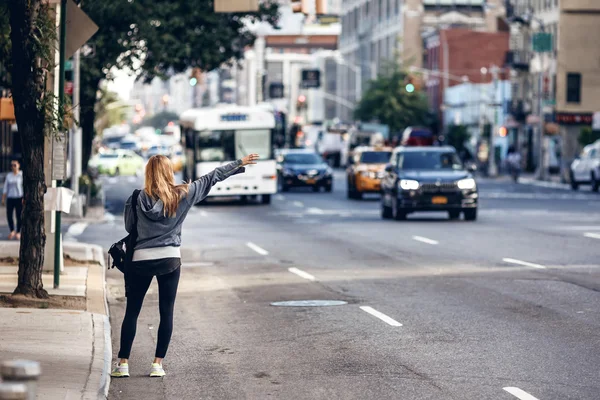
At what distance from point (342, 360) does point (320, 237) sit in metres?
16.6

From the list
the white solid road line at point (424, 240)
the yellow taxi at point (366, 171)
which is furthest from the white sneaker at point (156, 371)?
the yellow taxi at point (366, 171)

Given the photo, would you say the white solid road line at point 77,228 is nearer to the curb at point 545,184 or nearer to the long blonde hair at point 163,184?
the long blonde hair at point 163,184

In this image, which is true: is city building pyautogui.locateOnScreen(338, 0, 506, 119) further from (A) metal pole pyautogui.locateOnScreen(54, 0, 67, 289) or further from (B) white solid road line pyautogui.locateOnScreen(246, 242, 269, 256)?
(A) metal pole pyautogui.locateOnScreen(54, 0, 67, 289)

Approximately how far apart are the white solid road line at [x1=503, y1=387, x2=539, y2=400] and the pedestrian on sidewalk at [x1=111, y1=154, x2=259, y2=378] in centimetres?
264

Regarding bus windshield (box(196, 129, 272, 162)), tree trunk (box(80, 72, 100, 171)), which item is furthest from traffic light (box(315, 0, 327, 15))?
bus windshield (box(196, 129, 272, 162))

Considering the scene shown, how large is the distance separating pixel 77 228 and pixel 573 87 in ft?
195

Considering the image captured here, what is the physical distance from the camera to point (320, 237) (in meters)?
28.1

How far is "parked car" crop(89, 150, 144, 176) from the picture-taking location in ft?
280

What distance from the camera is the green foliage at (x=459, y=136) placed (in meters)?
93.1

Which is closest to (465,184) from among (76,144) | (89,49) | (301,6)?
(301,6)

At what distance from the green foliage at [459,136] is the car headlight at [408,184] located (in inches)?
2365

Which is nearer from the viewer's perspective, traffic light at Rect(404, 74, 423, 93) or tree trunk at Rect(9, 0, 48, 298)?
tree trunk at Rect(9, 0, 48, 298)

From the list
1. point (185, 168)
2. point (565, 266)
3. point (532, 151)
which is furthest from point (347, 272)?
point (532, 151)

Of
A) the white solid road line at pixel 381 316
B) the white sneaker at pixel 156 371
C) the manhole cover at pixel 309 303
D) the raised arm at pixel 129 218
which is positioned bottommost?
the manhole cover at pixel 309 303
